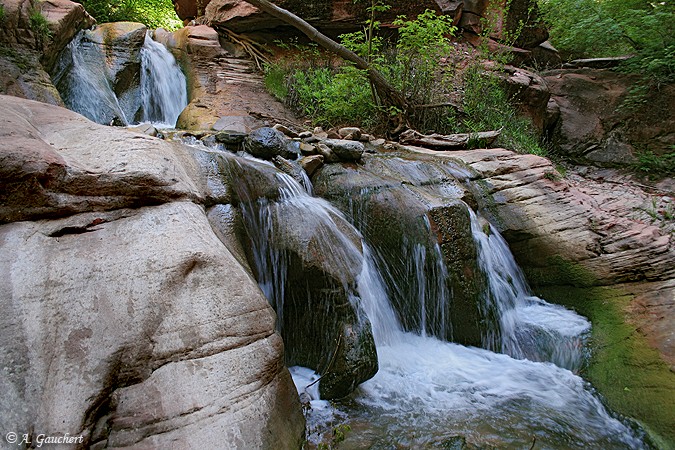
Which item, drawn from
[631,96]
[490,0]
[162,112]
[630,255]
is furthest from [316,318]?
[490,0]

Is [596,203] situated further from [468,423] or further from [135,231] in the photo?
[135,231]

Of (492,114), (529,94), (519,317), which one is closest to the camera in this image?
(519,317)

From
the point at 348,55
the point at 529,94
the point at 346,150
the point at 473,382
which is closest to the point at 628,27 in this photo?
the point at 529,94

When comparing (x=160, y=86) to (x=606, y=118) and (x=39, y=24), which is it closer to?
(x=39, y=24)

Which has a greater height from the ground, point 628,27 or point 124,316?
point 628,27

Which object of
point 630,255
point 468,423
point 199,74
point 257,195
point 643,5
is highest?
point 643,5

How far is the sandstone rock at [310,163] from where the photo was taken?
14.3 ft

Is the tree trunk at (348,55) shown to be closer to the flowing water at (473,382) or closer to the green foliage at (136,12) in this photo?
the flowing water at (473,382)

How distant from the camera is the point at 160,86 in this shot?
7.73 meters

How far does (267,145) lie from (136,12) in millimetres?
8878

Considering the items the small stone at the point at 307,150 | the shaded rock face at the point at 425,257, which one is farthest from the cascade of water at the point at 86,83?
the shaded rock face at the point at 425,257

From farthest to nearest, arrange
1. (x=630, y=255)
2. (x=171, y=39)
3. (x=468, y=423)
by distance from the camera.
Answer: (x=171, y=39) → (x=630, y=255) → (x=468, y=423)

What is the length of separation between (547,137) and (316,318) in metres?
8.04

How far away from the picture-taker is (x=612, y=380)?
328 centimetres
